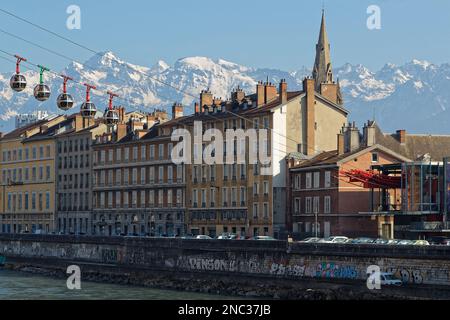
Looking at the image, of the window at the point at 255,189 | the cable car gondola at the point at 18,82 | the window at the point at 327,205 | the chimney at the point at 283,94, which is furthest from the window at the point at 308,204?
the cable car gondola at the point at 18,82

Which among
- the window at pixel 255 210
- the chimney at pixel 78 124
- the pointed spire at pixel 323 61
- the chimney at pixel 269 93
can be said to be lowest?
the window at pixel 255 210

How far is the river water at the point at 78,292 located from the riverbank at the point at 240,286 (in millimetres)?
1685

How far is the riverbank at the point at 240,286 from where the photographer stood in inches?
2650

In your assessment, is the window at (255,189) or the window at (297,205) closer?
the window at (297,205)

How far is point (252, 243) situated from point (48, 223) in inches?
2471

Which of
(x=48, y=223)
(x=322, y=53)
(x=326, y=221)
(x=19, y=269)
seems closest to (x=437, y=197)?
(x=326, y=221)

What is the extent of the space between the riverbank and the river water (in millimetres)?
1685

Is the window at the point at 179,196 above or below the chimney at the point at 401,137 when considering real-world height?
below

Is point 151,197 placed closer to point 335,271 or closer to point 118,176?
point 118,176

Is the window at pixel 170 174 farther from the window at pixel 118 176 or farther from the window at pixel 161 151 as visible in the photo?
the window at pixel 118 176

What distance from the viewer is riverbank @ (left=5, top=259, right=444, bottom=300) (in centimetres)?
6732

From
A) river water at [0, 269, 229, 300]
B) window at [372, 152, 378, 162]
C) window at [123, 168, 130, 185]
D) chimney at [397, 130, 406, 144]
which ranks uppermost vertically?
chimney at [397, 130, 406, 144]

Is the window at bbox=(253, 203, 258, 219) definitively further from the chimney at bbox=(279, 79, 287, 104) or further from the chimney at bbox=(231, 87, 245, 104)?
the chimney at bbox=(231, 87, 245, 104)

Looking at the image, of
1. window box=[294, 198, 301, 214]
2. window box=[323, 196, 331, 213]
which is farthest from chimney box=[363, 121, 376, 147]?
window box=[294, 198, 301, 214]
